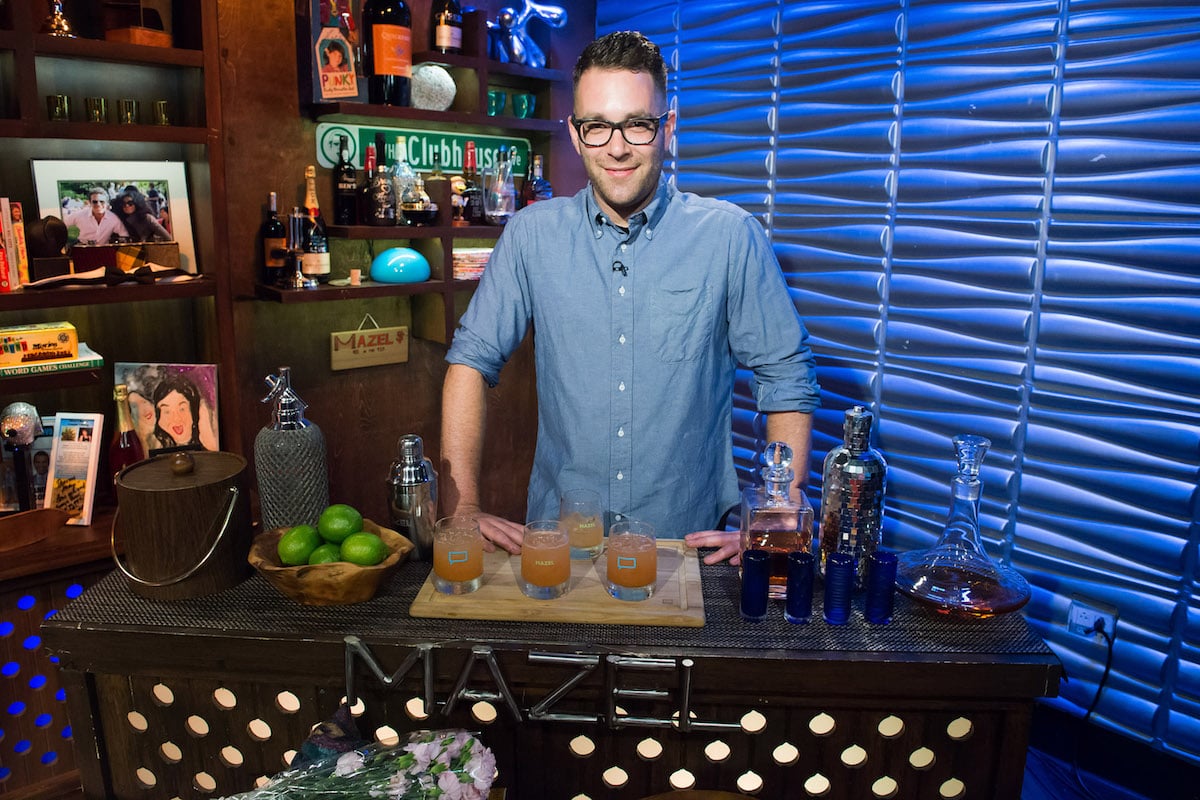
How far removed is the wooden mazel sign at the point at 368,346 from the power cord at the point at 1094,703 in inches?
100

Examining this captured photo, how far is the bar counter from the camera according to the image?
1412mm

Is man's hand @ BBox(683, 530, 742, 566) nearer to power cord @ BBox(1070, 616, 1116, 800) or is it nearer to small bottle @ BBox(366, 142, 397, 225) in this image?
power cord @ BBox(1070, 616, 1116, 800)

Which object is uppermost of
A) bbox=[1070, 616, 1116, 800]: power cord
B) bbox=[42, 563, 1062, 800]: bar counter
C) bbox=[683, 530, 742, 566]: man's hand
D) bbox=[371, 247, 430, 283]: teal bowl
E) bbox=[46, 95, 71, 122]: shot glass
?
bbox=[46, 95, 71, 122]: shot glass

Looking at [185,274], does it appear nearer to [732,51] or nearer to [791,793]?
[732,51]

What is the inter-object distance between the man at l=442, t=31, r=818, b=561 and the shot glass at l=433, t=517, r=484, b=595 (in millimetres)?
425

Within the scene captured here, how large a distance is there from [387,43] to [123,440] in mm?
1522

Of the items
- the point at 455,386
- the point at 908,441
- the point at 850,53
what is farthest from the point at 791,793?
the point at 850,53

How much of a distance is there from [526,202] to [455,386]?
1799 mm

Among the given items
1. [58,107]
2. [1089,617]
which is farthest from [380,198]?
[1089,617]

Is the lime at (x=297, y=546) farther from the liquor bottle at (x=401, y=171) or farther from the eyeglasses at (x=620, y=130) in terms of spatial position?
the liquor bottle at (x=401, y=171)

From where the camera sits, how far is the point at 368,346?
3471mm

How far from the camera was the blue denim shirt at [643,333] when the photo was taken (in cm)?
217

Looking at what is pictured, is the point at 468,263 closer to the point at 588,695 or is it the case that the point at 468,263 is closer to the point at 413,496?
the point at 413,496

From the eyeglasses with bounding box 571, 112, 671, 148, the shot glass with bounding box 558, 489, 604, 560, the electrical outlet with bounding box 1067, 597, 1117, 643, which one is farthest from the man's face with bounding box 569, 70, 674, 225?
the electrical outlet with bounding box 1067, 597, 1117, 643
